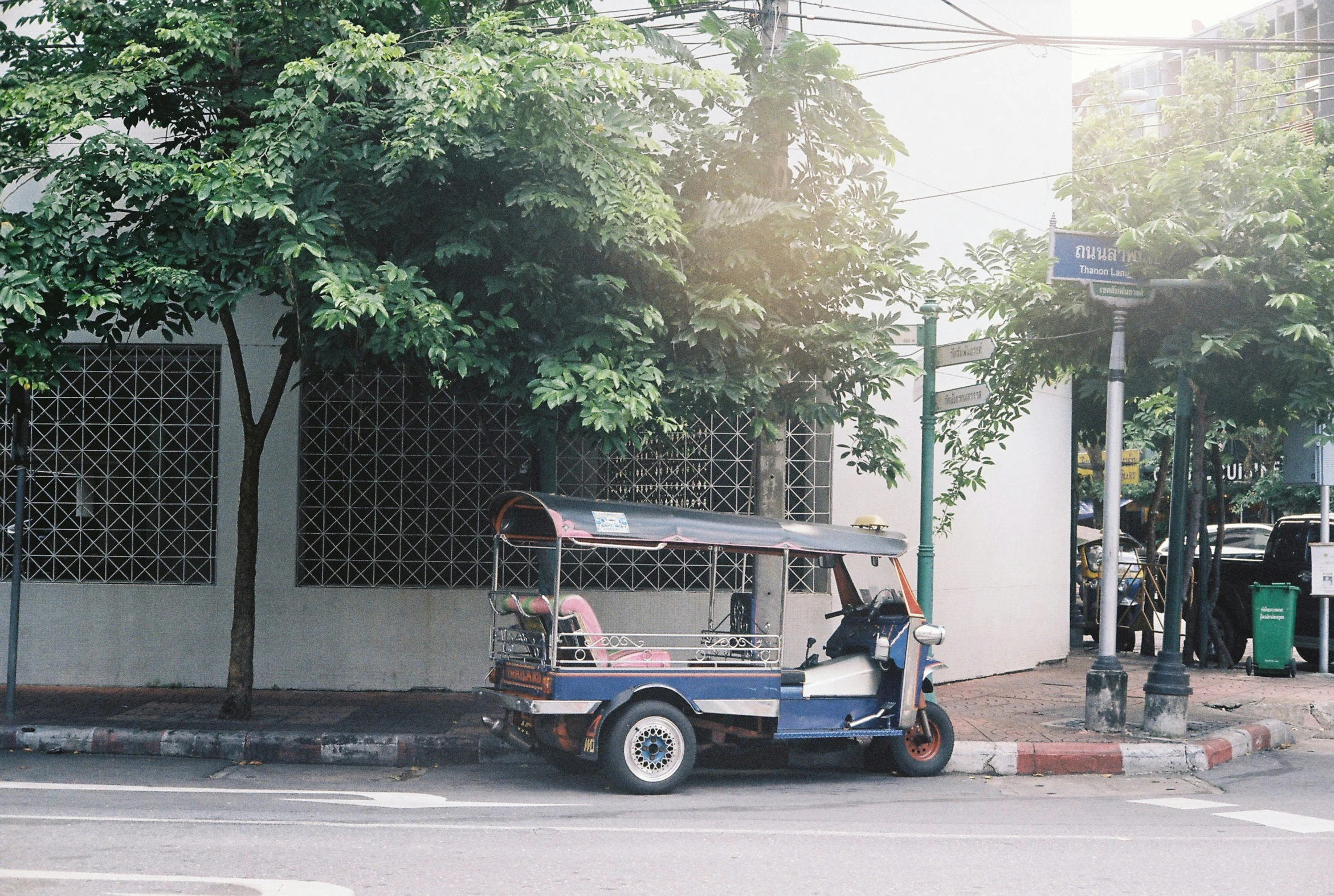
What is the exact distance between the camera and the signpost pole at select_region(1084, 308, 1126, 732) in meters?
9.88

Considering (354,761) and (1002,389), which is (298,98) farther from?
(1002,389)

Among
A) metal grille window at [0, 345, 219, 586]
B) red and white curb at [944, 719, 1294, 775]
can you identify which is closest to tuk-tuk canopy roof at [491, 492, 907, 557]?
red and white curb at [944, 719, 1294, 775]

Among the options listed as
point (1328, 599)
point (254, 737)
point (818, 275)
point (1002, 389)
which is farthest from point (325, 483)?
point (1328, 599)

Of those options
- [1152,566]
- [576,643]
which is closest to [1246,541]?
[1152,566]

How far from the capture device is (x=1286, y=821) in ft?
23.5

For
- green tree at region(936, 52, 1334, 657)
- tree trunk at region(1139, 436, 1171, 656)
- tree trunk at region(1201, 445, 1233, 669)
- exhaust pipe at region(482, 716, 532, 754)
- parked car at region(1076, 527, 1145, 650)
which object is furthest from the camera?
parked car at region(1076, 527, 1145, 650)

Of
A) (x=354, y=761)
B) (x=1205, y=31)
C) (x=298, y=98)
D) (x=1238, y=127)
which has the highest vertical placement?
(x=1205, y=31)

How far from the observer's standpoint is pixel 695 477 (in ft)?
38.9

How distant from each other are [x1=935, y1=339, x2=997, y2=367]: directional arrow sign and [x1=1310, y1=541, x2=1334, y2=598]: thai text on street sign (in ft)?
21.6

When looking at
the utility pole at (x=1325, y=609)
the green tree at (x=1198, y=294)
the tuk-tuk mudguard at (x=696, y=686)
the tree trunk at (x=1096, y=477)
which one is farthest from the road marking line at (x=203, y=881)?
the tree trunk at (x=1096, y=477)

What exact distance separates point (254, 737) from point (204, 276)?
3379 mm

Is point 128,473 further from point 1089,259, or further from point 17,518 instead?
point 1089,259

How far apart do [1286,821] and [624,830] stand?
12.8 feet

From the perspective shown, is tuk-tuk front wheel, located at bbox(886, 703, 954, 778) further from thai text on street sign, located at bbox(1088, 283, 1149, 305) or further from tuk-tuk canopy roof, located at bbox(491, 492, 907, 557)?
thai text on street sign, located at bbox(1088, 283, 1149, 305)
